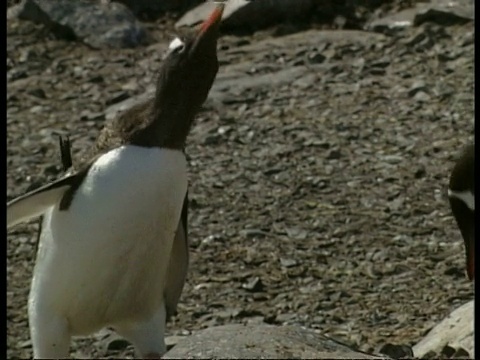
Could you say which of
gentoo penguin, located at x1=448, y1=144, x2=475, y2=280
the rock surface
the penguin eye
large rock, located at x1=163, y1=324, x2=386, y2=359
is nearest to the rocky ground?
the rock surface

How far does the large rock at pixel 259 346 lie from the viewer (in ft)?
10.1

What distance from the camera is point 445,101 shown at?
251 inches

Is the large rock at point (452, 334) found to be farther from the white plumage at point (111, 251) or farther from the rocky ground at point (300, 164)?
the white plumage at point (111, 251)

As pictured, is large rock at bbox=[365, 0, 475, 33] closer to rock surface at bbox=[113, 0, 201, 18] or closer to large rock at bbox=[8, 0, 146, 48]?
rock surface at bbox=[113, 0, 201, 18]

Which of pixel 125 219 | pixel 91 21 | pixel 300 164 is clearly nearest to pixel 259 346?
pixel 125 219

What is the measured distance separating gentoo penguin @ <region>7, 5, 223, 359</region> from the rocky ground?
0.67 meters

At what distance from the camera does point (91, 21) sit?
7566mm

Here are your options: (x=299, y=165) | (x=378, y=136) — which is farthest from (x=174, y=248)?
(x=378, y=136)

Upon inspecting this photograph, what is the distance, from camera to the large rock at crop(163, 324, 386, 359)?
3092 mm

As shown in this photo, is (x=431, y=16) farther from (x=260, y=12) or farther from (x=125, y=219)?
(x=125, y=219)

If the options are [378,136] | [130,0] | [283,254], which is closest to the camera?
[283,254]

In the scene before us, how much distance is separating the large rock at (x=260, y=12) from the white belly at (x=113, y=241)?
3908 millimetres
